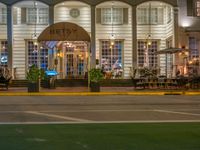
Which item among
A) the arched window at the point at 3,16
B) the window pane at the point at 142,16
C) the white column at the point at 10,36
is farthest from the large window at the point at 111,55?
the arched window at the point at 3,16

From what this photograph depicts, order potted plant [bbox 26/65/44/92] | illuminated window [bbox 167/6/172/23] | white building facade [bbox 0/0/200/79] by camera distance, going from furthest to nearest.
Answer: white building facade [bbox 0/0/200/79] < illuminated window [bbox 167/6/172/23] < potted plant [bbox 26/65/44/92]

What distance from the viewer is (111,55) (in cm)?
4150

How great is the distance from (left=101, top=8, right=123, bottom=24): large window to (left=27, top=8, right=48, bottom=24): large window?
4.90 meters

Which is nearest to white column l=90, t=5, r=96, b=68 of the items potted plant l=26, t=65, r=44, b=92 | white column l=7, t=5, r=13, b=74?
white column l=7, t=5, r=13, b=74

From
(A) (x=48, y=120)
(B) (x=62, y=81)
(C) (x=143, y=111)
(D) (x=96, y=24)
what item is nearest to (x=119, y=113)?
(C) (x=143, y=111)

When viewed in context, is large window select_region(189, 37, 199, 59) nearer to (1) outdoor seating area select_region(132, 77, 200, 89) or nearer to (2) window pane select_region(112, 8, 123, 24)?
(2) window pane select_region(112, 8, 123, 24)

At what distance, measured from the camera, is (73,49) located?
137 ft

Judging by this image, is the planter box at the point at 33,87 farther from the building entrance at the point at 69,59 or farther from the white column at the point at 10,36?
the building entrance at the point at 69,59

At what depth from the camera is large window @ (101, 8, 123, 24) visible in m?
41.5

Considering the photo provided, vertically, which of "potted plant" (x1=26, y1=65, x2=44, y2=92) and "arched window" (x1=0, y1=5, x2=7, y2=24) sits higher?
"arched window" (x1=0, y1=5, x2=7, y2=24)
